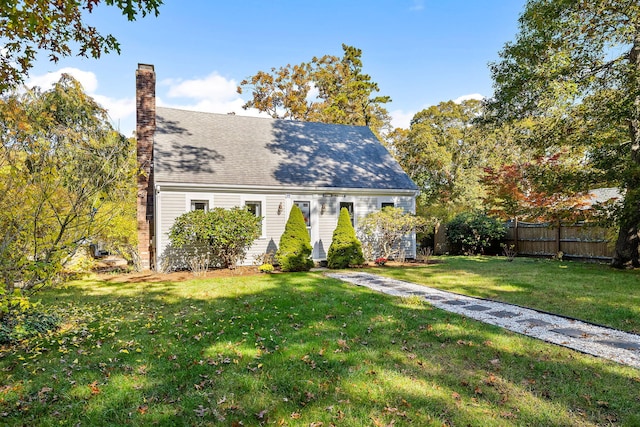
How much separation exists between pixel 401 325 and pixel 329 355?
1.59 metres

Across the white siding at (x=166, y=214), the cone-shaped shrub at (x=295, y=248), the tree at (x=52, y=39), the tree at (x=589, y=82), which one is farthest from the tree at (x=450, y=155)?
the tree at (x=52, y=39)

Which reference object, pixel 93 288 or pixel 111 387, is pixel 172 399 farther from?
pixel 93 288

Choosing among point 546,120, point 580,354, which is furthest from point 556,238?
point 580,354

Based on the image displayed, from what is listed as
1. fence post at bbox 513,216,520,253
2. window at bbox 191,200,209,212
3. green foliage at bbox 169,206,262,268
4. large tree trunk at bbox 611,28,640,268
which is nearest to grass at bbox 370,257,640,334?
large tree trunk at bbox 611,28,640,268

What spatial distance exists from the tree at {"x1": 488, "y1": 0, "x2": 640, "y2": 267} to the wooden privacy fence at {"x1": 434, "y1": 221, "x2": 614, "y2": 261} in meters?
2.15

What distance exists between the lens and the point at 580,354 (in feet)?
14.1

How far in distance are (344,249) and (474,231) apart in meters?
8.69

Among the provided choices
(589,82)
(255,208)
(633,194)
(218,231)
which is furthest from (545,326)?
(255,208)

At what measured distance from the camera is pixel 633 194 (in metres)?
9.81

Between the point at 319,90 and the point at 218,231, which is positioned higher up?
the point at 319,90

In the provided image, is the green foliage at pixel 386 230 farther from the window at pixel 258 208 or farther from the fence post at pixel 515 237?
the fence post at pixel 515 237

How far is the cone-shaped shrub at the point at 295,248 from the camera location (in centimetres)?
1145

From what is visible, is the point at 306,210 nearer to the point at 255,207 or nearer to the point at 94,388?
the point at 255,207

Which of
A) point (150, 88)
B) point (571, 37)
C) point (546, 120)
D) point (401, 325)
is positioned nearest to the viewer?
point (401, 325)
